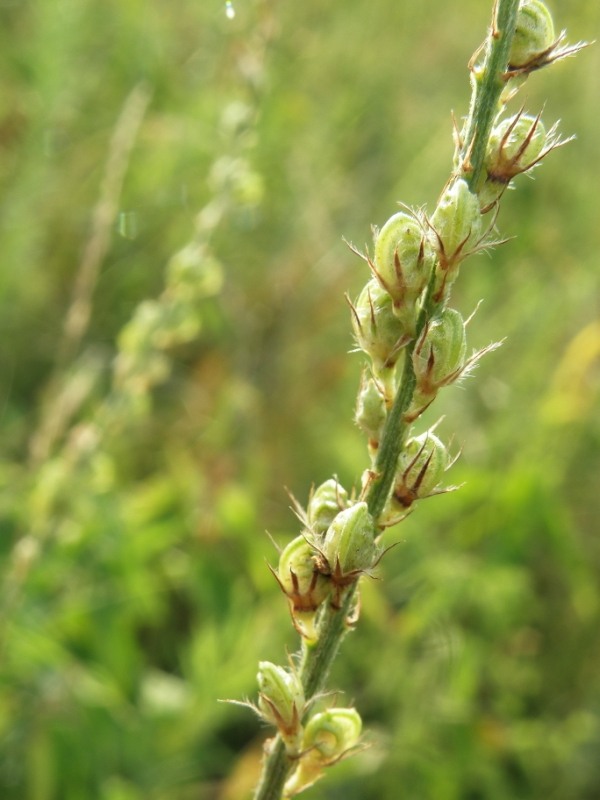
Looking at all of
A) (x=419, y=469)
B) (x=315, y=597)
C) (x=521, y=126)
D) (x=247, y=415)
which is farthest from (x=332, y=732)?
(x=247, y=415)

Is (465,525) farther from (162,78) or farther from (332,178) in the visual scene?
(162,78)

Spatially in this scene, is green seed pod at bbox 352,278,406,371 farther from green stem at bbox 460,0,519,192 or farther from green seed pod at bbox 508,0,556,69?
green seed pod at bbox 508,0,556,69

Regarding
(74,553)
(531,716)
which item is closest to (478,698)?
(531,716)

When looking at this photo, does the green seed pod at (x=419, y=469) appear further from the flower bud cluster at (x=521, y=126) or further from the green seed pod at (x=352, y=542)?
the flower bud cluster at (x=521, y=126)

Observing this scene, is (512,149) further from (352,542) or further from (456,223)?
(352,542)

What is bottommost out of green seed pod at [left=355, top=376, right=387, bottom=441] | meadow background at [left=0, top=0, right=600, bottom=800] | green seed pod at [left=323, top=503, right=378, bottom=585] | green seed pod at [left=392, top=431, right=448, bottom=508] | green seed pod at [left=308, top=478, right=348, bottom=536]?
green seed pod at [left=323, top=503, right=378, bottom=585]

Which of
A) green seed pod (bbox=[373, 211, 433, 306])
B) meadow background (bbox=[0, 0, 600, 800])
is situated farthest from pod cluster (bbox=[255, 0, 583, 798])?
meadow background (bbox=[0, 0, 600, 800])
